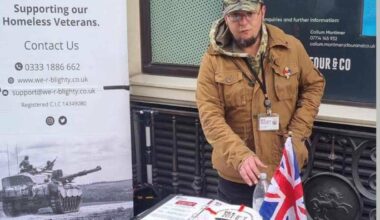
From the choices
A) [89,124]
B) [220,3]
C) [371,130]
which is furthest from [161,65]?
[371,130]

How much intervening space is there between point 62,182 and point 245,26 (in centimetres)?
179

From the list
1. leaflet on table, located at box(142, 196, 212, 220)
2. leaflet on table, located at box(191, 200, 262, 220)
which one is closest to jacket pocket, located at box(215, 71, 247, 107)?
leaflet on table, located at box(142, 196, 212, 220)

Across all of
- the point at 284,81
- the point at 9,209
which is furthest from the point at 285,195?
the point at 9,209

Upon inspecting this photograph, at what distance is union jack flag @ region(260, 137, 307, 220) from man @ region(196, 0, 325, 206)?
0.63 meters

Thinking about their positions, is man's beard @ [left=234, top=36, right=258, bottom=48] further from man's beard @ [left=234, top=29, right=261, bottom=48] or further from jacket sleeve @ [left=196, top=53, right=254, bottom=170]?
jacket sleeve @ [left=196, top=53, right=254, bottom=170]

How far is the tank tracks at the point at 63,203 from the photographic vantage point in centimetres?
373

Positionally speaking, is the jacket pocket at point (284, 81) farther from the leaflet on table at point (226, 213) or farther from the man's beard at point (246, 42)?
the leaflet on table at point (226, 213)

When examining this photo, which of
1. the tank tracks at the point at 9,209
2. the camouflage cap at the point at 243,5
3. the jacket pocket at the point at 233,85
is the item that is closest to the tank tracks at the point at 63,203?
the tank tracks at the point at 9,209

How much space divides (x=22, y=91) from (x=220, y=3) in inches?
70.3

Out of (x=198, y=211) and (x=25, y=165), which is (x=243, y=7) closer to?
(x=198, y=211)

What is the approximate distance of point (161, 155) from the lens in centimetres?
473

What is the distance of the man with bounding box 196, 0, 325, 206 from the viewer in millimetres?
2785

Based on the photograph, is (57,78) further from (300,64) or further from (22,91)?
(300,64)

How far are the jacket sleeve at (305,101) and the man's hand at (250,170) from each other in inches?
19.1
